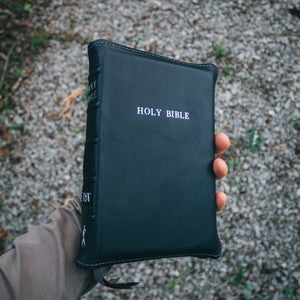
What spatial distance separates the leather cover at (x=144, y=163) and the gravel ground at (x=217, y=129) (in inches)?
46.8

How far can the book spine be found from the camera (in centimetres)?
125

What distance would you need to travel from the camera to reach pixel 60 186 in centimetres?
264

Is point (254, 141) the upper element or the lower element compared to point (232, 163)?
upper

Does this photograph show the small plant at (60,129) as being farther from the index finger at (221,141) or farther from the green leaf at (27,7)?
the index finger at (221,141)

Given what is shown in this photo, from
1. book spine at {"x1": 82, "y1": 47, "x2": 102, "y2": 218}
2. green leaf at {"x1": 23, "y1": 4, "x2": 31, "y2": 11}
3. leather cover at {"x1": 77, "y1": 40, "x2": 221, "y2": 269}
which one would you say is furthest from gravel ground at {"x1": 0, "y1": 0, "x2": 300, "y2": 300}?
book spine at {"x1": 82, "y1": 47, "x2": 102, "y2": 218}

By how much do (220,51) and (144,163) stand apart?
226 cm

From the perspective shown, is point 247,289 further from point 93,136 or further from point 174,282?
point 93,136

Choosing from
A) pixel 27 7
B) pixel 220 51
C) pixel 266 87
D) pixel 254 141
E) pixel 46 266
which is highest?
pixel 27 7

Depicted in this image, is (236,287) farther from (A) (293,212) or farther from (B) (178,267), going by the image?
(A) (293,212)

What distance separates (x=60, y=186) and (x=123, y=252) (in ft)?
5.28

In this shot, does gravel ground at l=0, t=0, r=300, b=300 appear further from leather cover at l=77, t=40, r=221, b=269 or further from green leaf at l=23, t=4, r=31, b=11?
leather cover at l=77, t=40, r=221, b=269

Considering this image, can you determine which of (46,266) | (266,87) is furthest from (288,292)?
(46,266)

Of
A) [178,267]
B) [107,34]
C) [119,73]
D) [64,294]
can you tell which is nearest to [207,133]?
[119,73]

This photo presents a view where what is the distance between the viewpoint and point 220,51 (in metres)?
2.98
